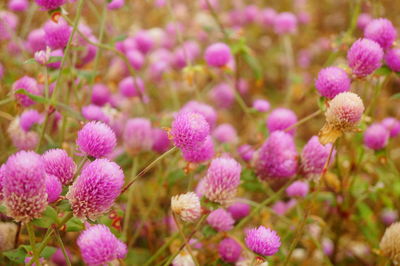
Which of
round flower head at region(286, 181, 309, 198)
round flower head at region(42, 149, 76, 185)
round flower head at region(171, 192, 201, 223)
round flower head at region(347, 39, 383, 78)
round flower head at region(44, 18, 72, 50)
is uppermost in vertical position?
A: round flower head at region(44, 18, 72, 50)

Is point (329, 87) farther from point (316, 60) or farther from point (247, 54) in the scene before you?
point (316, 60)

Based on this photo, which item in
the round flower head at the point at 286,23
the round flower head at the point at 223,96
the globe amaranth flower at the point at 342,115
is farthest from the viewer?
the round flower head at the point at 223,96

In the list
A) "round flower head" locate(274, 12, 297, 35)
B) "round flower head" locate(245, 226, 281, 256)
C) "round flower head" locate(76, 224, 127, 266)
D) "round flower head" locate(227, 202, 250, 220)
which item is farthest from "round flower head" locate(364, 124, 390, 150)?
"round flower head" locate(76, 224, 127, 266)

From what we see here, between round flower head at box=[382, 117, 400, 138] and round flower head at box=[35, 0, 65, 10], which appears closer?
round flower head at box=[35, 0, 65, 10]

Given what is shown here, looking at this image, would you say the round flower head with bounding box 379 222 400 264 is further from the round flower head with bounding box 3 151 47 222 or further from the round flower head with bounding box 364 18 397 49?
the round flower head with bounding box 3 151 47 222

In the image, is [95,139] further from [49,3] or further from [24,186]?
[49,3]

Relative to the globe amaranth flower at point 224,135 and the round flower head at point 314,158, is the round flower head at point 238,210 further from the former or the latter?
the globe amaranth flower at point 224,135

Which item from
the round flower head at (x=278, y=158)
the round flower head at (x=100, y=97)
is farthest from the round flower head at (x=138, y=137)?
the round flower head at (x=278, y=158)
